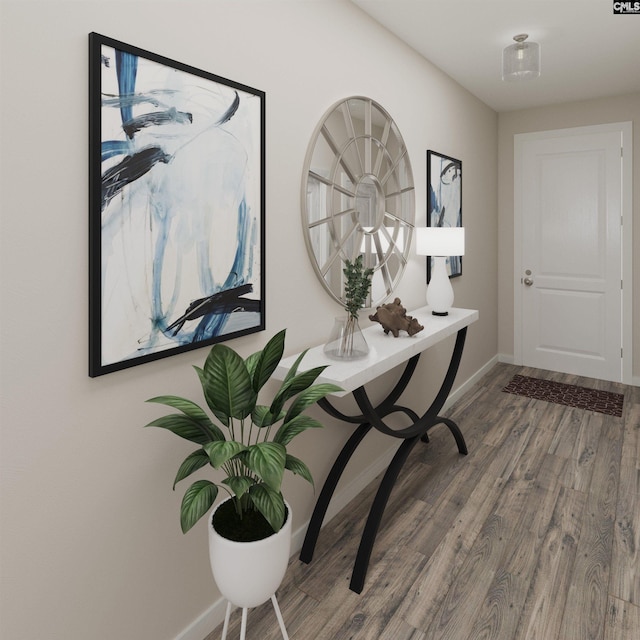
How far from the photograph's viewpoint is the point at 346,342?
1.93m

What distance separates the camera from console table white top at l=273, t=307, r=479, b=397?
173cm

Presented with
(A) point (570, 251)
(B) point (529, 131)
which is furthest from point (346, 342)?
(B) point (529, 131)

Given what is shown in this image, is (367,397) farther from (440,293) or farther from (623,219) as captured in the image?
(623,219)

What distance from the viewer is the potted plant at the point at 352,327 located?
191 cm

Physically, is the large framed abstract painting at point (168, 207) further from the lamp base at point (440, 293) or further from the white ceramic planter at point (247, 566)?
the lamp base at point (440, 293)

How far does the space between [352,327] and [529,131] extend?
367 centimetres

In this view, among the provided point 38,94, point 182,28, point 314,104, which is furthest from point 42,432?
point 314,104

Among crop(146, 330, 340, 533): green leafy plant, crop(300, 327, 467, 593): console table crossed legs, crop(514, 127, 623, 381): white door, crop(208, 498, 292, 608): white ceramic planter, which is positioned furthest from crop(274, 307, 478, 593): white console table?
crop(514, 127, 623, 381): white door

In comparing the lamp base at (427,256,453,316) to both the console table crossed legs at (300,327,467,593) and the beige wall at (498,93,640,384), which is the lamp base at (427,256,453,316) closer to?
the console table crossed legs at (300,327,467,593)

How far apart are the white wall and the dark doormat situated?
2723 millimetres

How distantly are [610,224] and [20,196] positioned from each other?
457 centimetres

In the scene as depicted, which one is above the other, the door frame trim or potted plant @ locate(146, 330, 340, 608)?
the door frame trim

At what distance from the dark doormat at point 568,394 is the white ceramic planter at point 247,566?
3.25 meters
